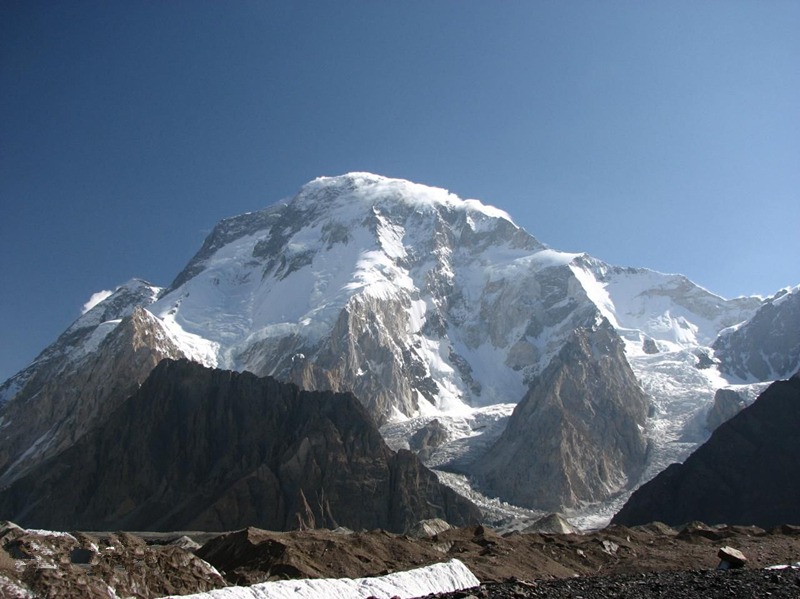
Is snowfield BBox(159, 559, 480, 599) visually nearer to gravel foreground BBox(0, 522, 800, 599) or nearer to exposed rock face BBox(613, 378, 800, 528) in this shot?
gravel foreground BBox(0, 522, 800, 599)

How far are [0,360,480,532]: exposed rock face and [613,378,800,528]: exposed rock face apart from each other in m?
39.6

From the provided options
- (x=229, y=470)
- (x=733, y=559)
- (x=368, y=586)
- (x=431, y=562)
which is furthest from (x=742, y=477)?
(x=368, y=586)

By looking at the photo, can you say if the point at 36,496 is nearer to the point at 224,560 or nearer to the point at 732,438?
the point at 224,560

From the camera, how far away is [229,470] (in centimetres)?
16175

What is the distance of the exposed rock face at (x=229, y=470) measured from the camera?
14938cm

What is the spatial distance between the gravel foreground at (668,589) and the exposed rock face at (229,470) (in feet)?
358

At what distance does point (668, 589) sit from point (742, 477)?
11617cm

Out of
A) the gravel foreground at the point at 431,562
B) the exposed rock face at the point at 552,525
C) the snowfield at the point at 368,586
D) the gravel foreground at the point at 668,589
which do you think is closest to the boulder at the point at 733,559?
the gravel foreground at the point at 431,562

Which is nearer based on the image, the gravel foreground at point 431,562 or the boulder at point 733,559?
the gravel foreground at point 431,562

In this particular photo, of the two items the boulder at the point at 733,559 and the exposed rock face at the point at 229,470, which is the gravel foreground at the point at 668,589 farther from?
the exposed rock face at the point at 229,470

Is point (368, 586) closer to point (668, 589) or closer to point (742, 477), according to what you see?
point (668, 589)

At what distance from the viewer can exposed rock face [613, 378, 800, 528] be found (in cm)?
13338

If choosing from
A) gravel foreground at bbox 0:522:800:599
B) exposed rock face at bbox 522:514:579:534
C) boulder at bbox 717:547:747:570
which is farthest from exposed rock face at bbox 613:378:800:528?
boulder at bbox 717:547:747:570

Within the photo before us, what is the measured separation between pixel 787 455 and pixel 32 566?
5356 inches
